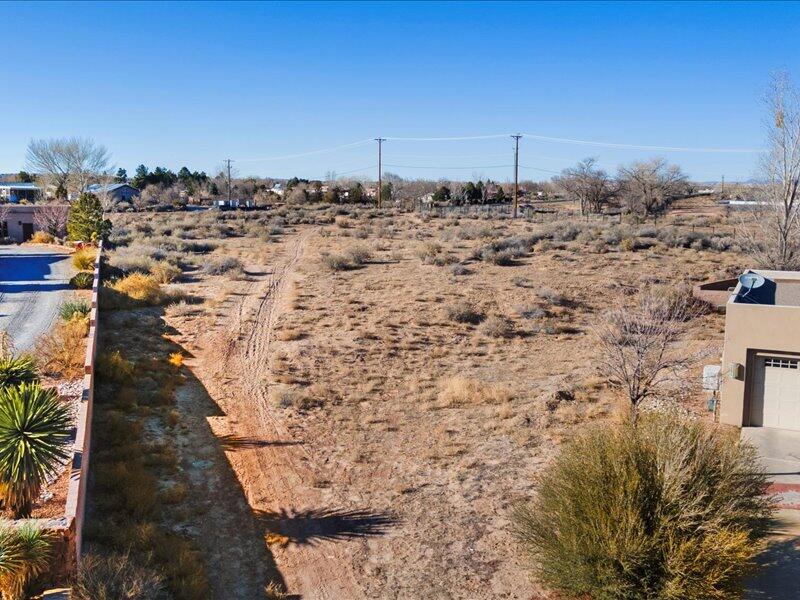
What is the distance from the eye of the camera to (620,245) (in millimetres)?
42188

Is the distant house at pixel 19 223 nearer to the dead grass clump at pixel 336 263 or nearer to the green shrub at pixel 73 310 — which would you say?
the dead grass clump at pixel 336 263

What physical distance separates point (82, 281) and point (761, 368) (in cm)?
2478

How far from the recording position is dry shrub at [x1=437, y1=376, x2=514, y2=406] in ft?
59.9

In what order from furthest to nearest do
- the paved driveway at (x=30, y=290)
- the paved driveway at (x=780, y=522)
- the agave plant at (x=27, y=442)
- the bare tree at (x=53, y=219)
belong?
the bare tree at (x=53, y=219)
the paved driveway at (x=30, y=290)
the agave plant at (x=27, y=442)
the paved driveway at (x=780, y=522)

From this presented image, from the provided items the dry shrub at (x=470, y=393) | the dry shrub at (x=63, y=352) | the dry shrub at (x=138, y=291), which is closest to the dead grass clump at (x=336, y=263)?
the dry shrub at (x=138, y=291)

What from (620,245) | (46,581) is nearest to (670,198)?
(620,245)

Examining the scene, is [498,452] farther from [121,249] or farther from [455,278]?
[121,249]

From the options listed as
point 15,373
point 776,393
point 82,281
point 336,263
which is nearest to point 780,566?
point 776,393

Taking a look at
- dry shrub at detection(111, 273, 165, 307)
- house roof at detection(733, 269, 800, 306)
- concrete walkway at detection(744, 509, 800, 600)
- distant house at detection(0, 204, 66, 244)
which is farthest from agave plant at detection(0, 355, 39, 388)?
distant house at detection(0, 204, 66, 244)

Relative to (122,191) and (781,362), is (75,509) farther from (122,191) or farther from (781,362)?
(122,191)

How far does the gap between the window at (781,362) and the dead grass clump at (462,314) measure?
11905 millimetres

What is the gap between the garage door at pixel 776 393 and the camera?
15609 mm

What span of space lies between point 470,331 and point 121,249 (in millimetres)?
23018

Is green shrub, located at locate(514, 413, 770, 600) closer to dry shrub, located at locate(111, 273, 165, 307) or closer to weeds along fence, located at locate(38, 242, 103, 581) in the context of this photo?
weeds along fence, located at locate(38, 242, 103, 581)
